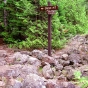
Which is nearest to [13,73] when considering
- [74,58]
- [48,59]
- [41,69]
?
[41,69]

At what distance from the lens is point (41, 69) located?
28.1 ft

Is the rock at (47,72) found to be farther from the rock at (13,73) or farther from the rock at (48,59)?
the rock at (13,73)

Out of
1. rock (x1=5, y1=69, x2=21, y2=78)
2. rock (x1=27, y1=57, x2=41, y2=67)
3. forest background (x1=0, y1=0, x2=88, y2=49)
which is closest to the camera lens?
rock (x1=5, y1=69, x2=21, y2=78)

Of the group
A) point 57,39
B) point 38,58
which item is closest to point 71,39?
point 57,39

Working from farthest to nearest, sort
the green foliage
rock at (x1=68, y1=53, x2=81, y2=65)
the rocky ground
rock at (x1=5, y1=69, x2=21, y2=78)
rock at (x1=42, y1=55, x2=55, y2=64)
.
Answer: rock at (x1=68, y1=53, x2=81, y2=65), rock at (x1=42, y1=55, x2=55, y2=64), rock at (x1=5, y1=69, x2=21, y2=78), the green foliage, the rocky ground

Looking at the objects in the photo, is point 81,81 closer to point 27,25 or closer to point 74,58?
point 74,58

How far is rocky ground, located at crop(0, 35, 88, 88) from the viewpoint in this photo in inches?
235

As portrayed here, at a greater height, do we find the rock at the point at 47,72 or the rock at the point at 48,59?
the rock at the point at 48,59

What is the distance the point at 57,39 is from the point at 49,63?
391cm

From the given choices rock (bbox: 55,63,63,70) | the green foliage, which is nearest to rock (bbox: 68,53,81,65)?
rock (bbox: 55,63,63,70)

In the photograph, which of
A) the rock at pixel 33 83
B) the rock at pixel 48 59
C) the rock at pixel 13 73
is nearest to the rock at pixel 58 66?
the rock at pixel 48 59

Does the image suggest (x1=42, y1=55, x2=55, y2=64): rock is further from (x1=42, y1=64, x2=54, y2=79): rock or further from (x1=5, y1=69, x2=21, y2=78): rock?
(x1=5, y1=69, x2=21, y2=78): rock

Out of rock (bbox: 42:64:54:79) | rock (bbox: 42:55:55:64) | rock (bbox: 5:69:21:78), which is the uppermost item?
rock (bbox: 5:69:21:78)

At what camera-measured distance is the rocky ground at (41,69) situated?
597 centimetres
